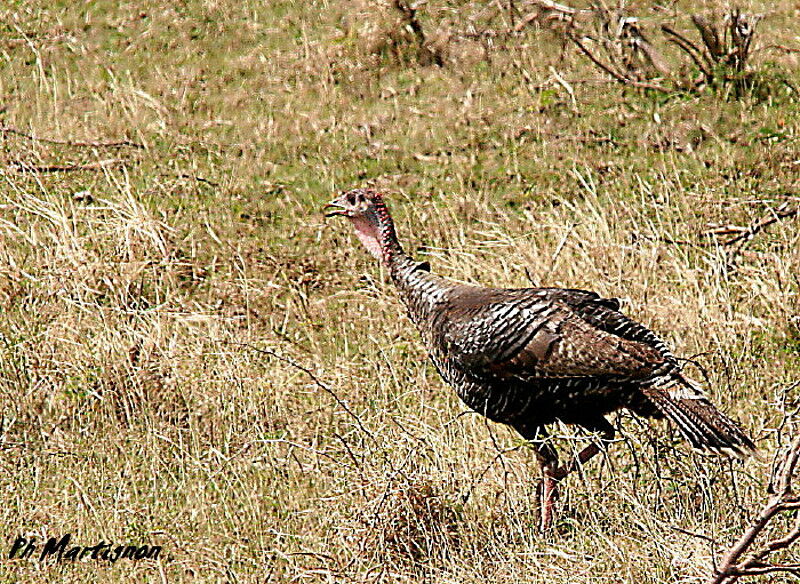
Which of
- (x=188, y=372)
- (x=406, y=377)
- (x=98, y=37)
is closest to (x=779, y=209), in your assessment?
(x=406, y=377)

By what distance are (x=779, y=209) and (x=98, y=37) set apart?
583 centimetres

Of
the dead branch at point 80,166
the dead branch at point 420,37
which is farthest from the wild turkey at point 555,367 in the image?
the dead branch at point 420,37

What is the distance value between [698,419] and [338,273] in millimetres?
3480

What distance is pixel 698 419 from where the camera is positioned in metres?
4.53

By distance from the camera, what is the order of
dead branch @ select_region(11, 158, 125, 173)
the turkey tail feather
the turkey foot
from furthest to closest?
1. dead branch @ select_region(11, 158, 125, 173)
2. the turkey foot
3. the turkey tail feather

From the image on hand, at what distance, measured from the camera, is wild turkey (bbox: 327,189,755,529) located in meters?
4.60

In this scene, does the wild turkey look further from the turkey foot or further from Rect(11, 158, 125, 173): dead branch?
Rect(11, 158, 125, 173): dead branch

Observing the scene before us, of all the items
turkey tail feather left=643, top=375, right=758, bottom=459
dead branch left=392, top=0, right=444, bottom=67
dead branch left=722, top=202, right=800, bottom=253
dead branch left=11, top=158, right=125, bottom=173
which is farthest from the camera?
dead branch left=392, top=0, right=444, bottom=67

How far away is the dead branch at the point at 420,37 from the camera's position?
9.60 m

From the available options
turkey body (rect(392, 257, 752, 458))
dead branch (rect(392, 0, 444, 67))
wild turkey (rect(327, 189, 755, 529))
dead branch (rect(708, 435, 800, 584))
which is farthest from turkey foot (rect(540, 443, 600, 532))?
dead branch (rect(392, 0, 444, 67))

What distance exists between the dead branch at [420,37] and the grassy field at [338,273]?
15 cm

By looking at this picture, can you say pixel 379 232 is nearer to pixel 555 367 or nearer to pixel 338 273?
pixel 555 367

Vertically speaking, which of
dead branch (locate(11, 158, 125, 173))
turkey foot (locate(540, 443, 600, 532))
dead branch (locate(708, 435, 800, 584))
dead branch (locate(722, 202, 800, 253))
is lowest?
dead branch (locate(11, 158, 125, 173))

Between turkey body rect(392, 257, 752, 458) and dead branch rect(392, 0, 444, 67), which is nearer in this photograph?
turkey body rect(392, 257, 752, 458)
